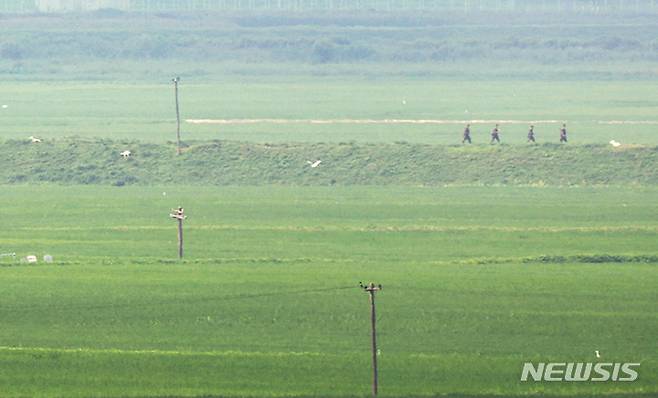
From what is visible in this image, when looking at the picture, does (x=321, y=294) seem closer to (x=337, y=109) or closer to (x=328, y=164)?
(x=328, y=164)

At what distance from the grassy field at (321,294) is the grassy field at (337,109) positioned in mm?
19316

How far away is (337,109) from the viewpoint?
3415 inches

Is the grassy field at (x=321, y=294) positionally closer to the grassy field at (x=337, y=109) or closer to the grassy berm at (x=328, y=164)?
the grassy berm at (x=328, y=164)

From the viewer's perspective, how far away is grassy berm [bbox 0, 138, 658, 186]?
5909 centimetres

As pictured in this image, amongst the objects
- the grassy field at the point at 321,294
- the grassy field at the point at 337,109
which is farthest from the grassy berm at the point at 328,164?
the grassy field at the point at 337,109

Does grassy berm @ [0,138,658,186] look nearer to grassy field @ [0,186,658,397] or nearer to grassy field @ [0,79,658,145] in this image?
grassy field @ [0,186,658,397]

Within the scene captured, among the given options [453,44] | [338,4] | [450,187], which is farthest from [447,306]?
[338,4]

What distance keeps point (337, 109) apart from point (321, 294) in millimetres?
51808

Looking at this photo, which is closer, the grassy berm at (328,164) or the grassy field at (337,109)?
the grassy berm at (328,164)

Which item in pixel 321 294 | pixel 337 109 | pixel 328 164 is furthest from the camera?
pixel 337 109

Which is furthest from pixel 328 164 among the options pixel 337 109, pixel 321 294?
pixel 321 294

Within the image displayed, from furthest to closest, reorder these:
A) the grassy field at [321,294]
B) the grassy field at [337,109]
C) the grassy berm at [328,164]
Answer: the grassy field at [337,109] → the grassy berm at [328,164] → the grassy field at [321,294]

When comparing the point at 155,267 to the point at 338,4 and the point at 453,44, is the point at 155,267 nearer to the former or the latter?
the point at 453,44

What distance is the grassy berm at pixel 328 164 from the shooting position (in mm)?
59094
